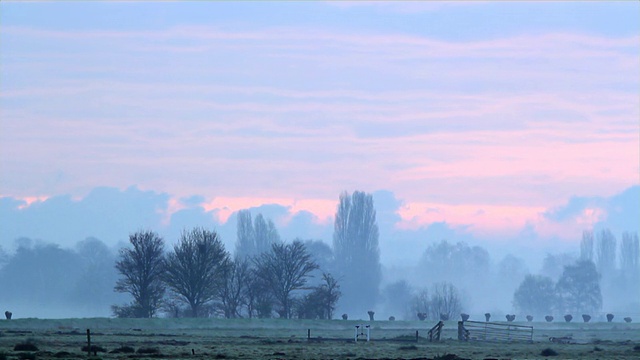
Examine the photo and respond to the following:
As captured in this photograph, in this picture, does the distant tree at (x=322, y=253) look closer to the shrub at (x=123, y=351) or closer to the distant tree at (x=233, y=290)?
the distant tree at (x=233, y=290)

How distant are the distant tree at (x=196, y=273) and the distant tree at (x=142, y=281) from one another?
1139 mm

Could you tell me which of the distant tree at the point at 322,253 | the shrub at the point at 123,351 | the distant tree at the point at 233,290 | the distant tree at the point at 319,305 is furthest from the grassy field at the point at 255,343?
the distant tree at the point at 322,253

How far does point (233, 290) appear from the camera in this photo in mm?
106688

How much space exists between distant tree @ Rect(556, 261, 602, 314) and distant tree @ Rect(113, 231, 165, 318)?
260 ft

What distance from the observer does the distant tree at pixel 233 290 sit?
104188mm

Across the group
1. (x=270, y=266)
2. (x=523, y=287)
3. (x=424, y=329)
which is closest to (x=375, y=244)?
(x=523, y=287)

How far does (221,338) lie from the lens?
65.4 m

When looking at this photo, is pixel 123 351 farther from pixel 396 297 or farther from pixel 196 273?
pixel 396 297

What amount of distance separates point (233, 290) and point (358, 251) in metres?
83.6

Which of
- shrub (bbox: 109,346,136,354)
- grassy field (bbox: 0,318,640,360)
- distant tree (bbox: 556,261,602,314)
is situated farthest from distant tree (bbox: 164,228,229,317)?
distant tree (bbox: 556,261,602,314)

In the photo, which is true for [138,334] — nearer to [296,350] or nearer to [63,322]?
[63,322]

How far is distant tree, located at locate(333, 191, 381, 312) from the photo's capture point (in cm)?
17550

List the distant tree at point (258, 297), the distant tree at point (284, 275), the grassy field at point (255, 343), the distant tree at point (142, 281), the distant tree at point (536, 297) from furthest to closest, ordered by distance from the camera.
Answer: the distant tree at point (536, 297)
the distant tree at point (284, 275)
the distant tree at point (258, 297)
the distant tree at point (142, 281)
the grassy field at point (255, 343)

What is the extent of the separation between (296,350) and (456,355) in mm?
7756
